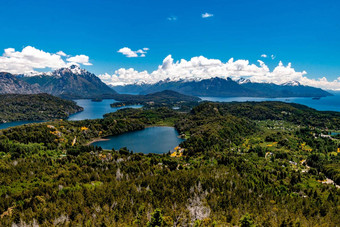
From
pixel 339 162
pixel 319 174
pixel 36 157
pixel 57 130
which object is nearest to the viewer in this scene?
pixel 319 174

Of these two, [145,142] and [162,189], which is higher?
[162,189]

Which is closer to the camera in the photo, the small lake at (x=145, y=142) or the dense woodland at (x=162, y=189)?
the dense woodland at (x=162, y=189)

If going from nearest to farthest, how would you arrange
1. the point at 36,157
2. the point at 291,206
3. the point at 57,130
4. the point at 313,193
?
1. the point at 291,206
2. the point at 313,193
3. the point at 36,157
4. the point at 57,130

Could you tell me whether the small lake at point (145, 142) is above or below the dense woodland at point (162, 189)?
below

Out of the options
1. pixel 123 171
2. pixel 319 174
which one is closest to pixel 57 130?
pixel 123 171

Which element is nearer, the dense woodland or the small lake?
the dense woodland

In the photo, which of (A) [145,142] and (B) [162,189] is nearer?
(B) [162,189]

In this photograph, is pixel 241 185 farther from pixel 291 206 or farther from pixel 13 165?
pixel 13 165

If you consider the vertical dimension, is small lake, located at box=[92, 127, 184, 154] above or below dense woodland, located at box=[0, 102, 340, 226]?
below
